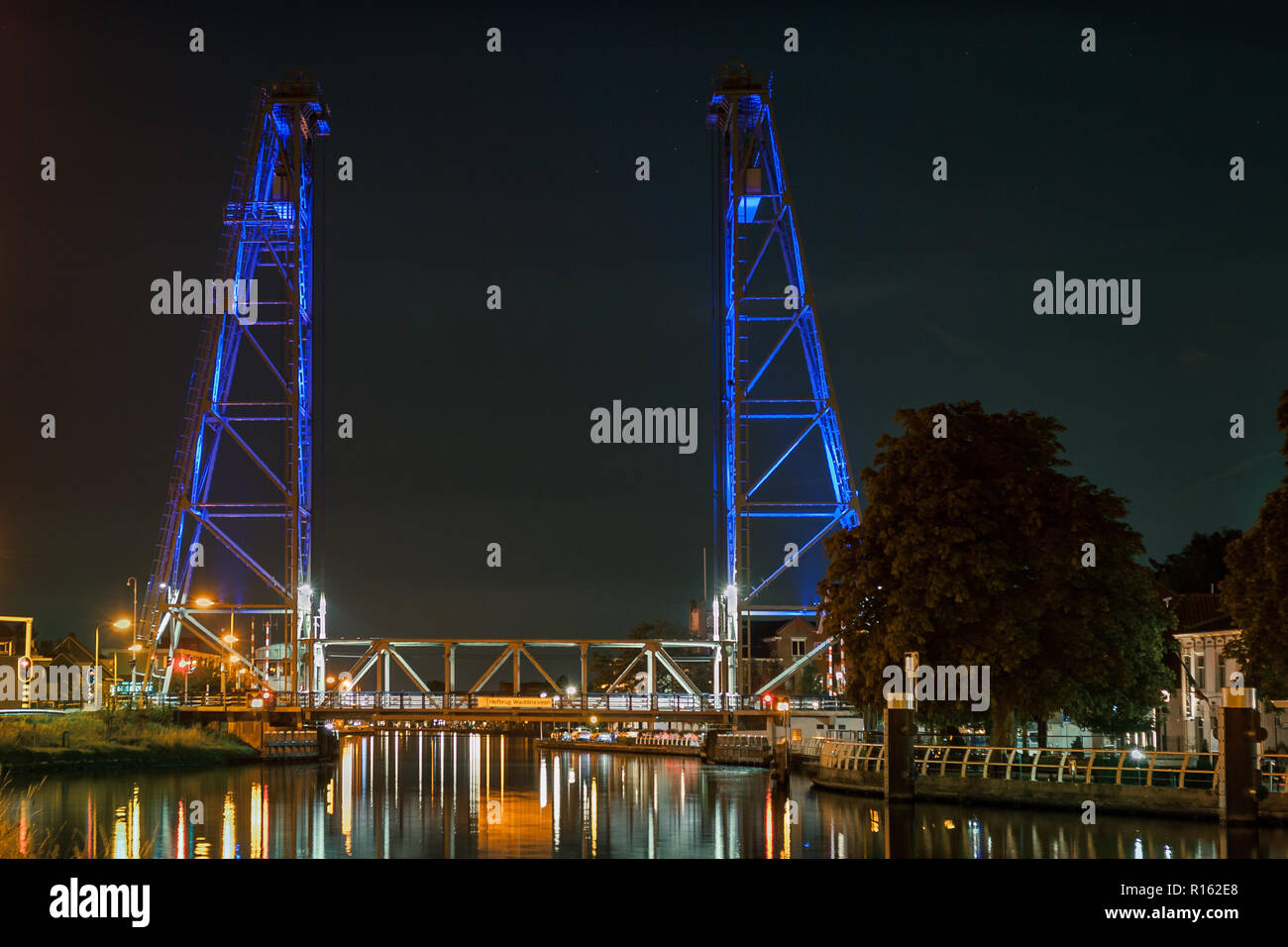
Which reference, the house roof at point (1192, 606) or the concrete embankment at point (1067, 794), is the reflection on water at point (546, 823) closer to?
the concrete embankment at point (1067, 794)

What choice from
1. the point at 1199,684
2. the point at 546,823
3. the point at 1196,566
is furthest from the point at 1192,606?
the point at 546,823

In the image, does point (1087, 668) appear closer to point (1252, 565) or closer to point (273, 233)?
point (1252, 565)

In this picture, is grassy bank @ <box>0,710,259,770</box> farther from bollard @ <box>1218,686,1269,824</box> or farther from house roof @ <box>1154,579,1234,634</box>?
house roof @ <box>1154,579,1234,634</box>

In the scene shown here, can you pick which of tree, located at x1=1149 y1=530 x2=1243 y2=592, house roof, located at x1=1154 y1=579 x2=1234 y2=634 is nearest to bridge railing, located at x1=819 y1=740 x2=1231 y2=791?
house roof, located at x1=1154 y1=579 x2=1234 y2=634

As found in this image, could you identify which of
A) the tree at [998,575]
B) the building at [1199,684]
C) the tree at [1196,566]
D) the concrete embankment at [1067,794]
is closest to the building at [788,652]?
the tree at [1196,566]
